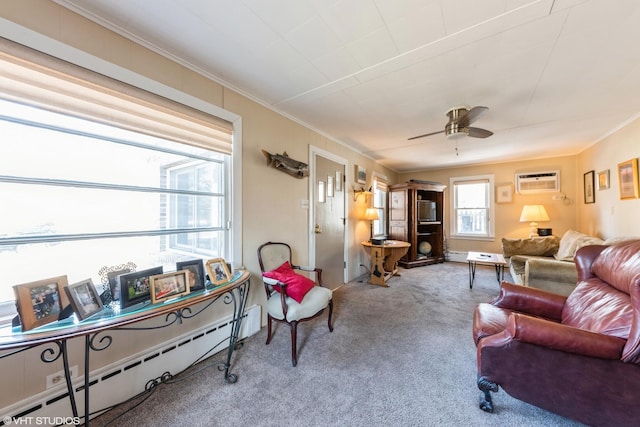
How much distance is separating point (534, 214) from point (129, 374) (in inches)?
250

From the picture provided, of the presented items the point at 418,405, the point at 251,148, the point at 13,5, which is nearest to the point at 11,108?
the point at 13,5

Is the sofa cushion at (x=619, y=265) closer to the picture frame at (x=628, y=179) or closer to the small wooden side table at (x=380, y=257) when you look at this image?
the picture frame at (x=628, y=179)

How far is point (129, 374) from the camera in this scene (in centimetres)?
152

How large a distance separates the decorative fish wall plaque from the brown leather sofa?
2219 mm

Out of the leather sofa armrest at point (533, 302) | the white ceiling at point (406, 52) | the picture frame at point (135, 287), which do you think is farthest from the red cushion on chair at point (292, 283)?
Answer: the leather sofa armrest at point (533, 302)

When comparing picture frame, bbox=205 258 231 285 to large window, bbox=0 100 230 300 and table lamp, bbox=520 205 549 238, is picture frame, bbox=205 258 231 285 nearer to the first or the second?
large window, bbox=0 100 230 300

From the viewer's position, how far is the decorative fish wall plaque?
8.06 feet

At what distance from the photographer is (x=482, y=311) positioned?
5.89 ft

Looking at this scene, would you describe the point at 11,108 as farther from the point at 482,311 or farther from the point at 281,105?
the point at 482,311

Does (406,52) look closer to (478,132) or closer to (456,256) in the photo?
(478,132)

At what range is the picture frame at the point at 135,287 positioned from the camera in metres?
1.28

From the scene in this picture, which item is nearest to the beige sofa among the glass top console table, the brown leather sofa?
the brown leather sofa

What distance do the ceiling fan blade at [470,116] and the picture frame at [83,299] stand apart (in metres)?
3.03

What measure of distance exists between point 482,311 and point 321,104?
95.8 inches
